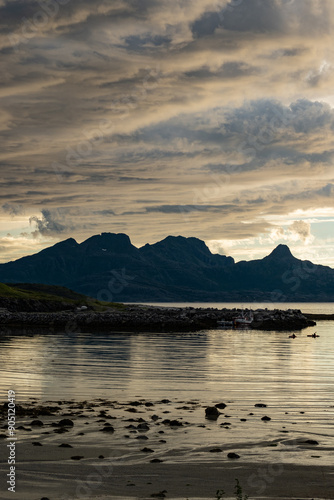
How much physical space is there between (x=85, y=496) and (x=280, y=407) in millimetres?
16617

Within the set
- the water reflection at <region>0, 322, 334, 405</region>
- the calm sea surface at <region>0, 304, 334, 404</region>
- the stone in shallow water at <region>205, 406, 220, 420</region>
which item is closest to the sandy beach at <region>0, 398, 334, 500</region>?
the stone in shallow water at <region>205, 406, 220, 420</region>

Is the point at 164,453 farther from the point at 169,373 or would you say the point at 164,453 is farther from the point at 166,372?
the point at 166,372

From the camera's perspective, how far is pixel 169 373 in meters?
46.0

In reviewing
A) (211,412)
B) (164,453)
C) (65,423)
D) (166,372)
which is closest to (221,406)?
(211,412)

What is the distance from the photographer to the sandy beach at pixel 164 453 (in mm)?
17344

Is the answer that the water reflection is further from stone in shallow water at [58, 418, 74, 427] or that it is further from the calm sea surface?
stone in shallow water at [58, 418, 74, 427]

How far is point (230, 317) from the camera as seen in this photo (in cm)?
15850

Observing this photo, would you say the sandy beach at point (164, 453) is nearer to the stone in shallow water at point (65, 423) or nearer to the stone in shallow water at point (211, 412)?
the stone in shallow water at point (65, 423)

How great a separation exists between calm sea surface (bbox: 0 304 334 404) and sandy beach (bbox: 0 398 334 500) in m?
5.36

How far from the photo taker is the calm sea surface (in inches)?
1391

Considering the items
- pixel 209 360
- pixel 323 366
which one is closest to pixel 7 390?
pixel 209 360

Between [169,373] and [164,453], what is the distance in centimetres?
2492

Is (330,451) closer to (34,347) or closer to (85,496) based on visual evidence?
(85,496)

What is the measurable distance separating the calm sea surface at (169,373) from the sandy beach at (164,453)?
536 cm
